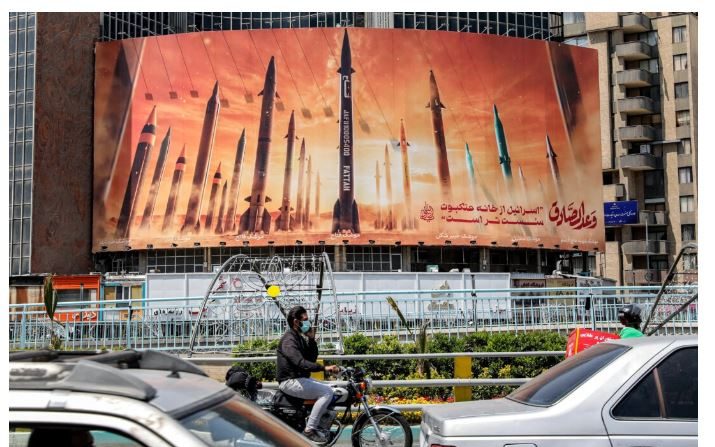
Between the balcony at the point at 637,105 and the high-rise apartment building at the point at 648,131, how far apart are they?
0.21ft

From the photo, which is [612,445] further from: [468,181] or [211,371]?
[468,181]

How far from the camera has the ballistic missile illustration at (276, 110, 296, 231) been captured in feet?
143

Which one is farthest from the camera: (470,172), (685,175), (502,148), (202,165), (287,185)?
(685,175)

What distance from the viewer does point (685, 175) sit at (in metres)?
58.0

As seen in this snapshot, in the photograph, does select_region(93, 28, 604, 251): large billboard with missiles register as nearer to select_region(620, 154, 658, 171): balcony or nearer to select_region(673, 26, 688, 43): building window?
select_region(620, 154, 658, 171): balcony

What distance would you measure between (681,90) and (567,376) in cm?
5776

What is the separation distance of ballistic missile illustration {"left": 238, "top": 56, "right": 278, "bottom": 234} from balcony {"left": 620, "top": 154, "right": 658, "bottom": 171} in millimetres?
25782

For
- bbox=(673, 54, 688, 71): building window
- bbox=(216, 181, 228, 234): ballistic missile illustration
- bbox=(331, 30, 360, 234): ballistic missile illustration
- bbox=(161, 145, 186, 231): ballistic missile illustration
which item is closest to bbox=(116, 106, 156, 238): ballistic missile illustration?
bbox=(161, 145, 186, 231): ballistic missile illustration

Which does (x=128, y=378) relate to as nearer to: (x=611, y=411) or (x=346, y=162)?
(x=611, y=411)

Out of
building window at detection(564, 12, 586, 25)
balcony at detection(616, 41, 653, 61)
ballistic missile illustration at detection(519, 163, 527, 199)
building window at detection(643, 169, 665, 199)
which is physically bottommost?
ballistic missile illustration at detection(519, 163, 527, 199)

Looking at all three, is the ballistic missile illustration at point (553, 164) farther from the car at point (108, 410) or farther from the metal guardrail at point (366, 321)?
the car at point (108, 410)

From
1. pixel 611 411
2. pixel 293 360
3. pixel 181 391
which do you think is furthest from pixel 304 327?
pixel 181 391

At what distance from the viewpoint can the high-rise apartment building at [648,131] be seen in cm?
5766

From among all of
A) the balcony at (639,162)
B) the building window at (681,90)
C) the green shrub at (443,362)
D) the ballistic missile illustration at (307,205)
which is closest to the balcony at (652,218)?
the balcony at (639,162)
